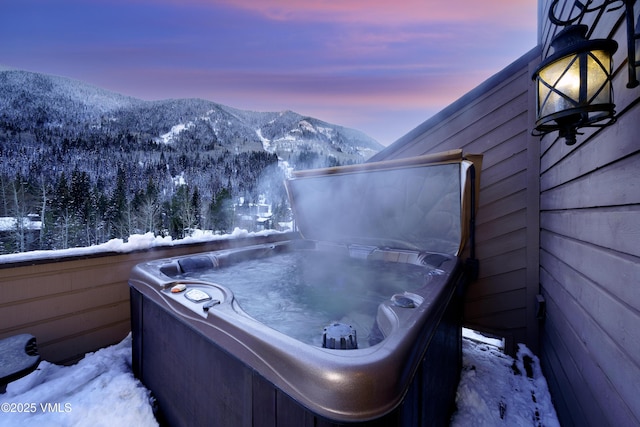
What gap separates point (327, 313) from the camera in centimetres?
199

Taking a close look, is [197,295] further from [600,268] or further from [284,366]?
[600,268]

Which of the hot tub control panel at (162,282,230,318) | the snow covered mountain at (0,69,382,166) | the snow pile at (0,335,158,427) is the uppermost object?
the snow covered mountain at (0,69,382,166)

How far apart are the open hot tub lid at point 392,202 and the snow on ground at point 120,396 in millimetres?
1015

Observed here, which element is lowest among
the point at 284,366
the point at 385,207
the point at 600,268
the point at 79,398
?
the point at 79,398

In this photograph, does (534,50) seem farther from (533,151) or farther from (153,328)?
(153,328)

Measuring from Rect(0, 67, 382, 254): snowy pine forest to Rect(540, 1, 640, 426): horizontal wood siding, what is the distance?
8.72 m

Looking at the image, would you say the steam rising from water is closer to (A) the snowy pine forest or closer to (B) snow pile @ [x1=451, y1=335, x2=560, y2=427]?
(B) snow pile @ [x1=451, y1=335, x2=560, y2=427]

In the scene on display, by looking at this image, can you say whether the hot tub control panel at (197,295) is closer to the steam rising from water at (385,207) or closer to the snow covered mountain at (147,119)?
the steam rising from water at (385,207)

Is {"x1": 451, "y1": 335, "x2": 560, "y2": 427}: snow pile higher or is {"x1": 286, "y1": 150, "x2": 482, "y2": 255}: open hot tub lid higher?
{"x1": 286, "y1": 150, "x2": 482, "y2": 255}: open hot tub lid

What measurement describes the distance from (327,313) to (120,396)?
4.26 feet

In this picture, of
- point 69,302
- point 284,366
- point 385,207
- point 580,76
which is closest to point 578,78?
point 580,76

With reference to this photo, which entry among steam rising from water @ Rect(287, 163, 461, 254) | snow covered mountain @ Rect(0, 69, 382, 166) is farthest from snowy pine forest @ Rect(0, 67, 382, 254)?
steam rising from water @ Rect(287, 163, 461, 254)

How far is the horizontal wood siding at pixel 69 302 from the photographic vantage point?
177 cm

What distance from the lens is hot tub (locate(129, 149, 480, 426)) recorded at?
30.5 inches
